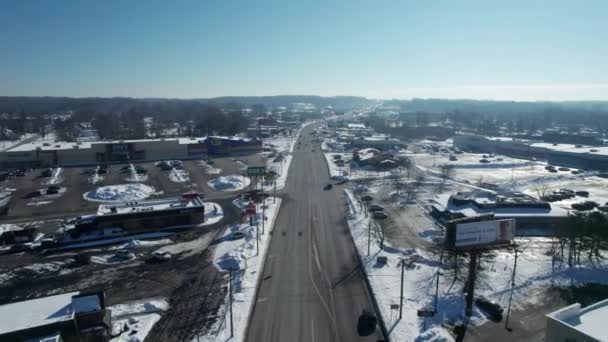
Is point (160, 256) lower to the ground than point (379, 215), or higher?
lower

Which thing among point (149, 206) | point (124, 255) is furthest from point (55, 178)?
point (124, 255)

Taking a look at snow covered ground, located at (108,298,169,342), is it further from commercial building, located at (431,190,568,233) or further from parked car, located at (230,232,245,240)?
commercial building, located at (431,190,568,233)

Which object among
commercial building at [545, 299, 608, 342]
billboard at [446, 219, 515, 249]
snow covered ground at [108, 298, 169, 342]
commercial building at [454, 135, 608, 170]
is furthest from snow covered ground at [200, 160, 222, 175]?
commercial building at [454, 135, 608, 170]

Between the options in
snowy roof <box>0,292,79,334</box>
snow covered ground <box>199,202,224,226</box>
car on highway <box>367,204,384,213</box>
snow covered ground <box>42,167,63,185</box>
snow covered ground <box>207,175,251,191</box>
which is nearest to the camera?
snowy roof <box>0,292,79,334</box>

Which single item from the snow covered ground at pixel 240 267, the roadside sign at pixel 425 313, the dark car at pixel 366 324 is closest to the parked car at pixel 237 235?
the snow covered ground at pixel 240 267

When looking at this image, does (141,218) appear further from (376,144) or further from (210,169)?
(376,144)

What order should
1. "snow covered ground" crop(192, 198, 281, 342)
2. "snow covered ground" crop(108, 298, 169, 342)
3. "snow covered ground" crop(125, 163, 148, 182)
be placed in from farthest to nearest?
"snow covered ground" crop(125, 163, 148, 182), "snow covered ground" crop(192, 198, 281, 342), "snow covered ground" crop(108, 298, 169, 342)
